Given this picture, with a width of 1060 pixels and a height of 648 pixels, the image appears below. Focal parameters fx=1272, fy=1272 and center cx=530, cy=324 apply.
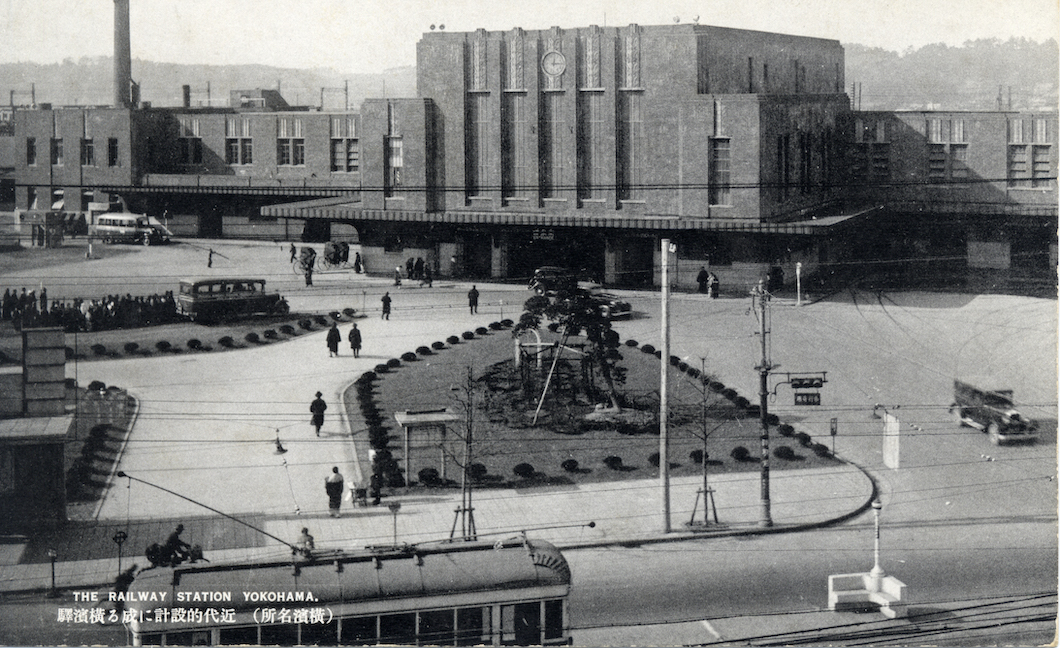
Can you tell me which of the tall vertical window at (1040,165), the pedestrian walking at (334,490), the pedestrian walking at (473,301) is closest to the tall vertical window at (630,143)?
the pedestrian walking at (473,301)

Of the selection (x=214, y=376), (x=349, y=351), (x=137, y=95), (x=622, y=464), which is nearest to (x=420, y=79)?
(x=349, y=351)

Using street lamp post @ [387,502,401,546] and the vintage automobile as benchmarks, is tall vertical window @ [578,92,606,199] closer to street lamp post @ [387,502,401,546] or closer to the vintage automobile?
the vintage automobile

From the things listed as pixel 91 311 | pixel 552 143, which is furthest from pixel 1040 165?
pixel 91 311

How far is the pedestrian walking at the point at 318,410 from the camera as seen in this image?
35344 millimetres

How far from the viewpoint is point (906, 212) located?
68750mm

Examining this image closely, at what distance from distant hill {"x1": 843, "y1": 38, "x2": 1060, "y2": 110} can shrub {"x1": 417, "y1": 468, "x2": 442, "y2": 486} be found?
1866cm

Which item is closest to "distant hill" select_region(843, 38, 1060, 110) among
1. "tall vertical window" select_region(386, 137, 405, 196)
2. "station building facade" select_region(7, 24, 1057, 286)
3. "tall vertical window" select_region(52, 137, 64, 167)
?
"station building facade" select_region(7, 24, 1057, 286)

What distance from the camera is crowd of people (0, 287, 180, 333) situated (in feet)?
140

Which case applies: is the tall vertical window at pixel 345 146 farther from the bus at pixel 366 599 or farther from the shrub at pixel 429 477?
the bus at pixel 366 599

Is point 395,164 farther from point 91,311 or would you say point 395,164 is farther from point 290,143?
point 290,143

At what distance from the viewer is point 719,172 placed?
58469 millimetres

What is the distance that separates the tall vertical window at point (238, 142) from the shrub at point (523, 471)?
58155 mm

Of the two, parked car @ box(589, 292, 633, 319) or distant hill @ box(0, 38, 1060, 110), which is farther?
distant hill @ box(0, 38, 1060, 110)

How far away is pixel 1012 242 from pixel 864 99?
97.0 metres
